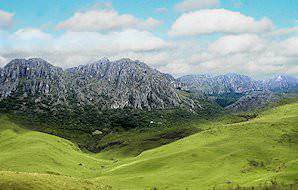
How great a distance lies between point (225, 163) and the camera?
12206 centimetres

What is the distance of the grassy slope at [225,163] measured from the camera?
96875 mm

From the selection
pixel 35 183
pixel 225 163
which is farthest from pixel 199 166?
pixel 35 183

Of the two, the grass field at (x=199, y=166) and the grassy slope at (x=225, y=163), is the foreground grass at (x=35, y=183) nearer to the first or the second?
the grass field at (x=199, y=166)

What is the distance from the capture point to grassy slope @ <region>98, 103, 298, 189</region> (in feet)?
318

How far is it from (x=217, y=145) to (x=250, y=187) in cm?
7347

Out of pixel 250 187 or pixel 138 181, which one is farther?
pixel 138 181

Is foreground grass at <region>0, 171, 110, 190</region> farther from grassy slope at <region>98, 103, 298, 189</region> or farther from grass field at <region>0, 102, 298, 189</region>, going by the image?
grassy slope at <region>98, 103, 298, 189</region>

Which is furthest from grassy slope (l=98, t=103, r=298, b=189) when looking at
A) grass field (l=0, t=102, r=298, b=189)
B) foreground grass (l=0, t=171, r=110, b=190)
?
foreground grass (l=0, t=171, r=110, b=190)

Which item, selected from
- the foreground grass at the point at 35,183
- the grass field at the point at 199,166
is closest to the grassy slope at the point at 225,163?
the grass field at the point at 199,166

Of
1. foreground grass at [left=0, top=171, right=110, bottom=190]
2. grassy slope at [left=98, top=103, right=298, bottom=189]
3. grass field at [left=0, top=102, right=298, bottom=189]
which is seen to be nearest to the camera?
foreground grass at [left=0, top=171, right=110, bottom=190]

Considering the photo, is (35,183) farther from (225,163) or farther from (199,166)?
(225,163)

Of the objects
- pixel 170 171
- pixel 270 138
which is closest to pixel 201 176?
pixel 170 171

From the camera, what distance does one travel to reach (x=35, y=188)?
2591 inches

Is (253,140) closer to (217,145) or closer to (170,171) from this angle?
(217,145)
